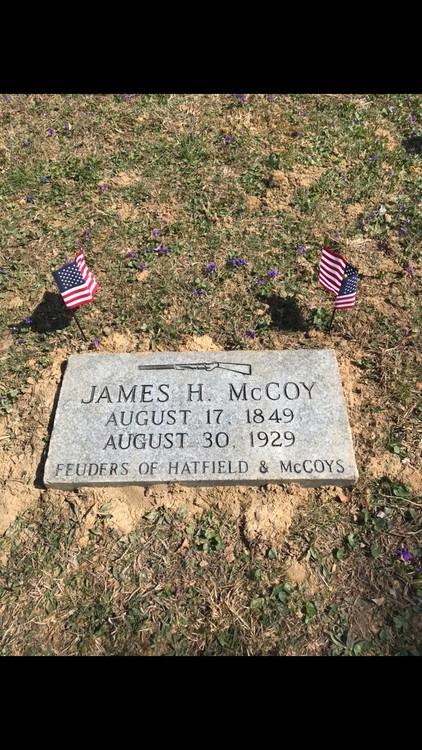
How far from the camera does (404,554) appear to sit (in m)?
3.73

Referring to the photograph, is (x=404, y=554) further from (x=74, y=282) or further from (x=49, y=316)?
(x=49, y=316)

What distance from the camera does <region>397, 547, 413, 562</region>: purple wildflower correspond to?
3.72m

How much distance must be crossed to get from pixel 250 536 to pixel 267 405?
42.3 inches

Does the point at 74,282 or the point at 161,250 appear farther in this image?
the point at 161,250

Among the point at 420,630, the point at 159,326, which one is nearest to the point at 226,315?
the point at 159,326

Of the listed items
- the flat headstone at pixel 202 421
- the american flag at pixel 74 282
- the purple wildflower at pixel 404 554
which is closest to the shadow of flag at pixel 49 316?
the american flag at pixel 74 282

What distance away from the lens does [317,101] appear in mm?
7266

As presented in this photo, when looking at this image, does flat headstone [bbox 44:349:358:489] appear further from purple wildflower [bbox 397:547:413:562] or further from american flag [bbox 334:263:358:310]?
purple wildflower [bbox 397:547:413:562]

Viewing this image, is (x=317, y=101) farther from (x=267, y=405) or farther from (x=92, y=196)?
(x=267, y=405)

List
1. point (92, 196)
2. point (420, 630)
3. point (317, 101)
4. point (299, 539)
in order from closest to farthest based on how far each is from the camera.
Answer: point (420, 630), point (299, 539), point (92, 196), point (317, 101)


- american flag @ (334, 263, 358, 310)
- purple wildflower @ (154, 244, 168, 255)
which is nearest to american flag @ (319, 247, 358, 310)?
american flag @ (334, 263, 358, 310)

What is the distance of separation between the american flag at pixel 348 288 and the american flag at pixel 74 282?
2.34 metres

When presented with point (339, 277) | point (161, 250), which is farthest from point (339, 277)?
point (161, 250)

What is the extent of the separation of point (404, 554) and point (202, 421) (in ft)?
6.12
